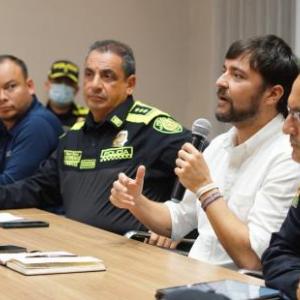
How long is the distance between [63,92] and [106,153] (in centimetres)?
241

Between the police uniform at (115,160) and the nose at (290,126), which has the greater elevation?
the nose at (290,126)

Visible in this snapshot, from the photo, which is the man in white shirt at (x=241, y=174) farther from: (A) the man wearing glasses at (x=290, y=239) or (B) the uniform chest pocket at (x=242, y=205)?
(A) the man wearing glasses at (x=290, y=239)

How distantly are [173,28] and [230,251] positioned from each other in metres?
4.19

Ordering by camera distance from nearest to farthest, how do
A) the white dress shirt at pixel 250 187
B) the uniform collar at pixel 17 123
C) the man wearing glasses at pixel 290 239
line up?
the man wearing glasses at pixel 290 239, the white dress shirt at pixel 250 187, the uniform collar at pixel 17 123

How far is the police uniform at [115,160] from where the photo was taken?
304cm

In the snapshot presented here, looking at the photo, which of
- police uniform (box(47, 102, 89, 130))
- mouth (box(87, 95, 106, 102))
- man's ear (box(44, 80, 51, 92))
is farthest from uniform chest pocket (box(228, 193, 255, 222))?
man's ear (box(44, 80, 51, 92))

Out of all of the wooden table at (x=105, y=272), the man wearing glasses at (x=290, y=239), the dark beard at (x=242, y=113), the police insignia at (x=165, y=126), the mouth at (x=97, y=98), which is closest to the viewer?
the wooden table at (x=105, y=272)

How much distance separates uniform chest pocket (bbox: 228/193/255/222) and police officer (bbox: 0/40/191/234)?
73 centimetres

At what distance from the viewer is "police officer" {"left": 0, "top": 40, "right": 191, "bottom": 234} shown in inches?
121

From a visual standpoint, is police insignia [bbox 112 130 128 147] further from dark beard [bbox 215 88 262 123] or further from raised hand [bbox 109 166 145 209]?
dark beard [bbox 215 88 262 123]

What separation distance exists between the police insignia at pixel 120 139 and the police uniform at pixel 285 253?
4.18 ft

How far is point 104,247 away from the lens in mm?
2295

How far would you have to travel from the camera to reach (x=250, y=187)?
2.31 metres

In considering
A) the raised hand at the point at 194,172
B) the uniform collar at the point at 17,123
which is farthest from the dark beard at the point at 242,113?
the uniform collar at the point at 17,123
